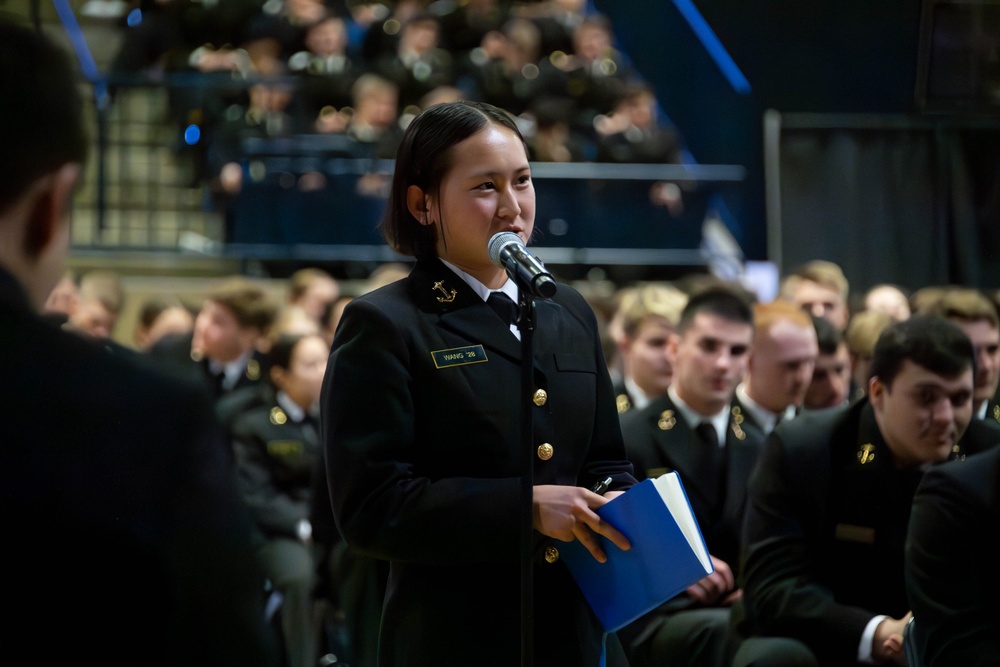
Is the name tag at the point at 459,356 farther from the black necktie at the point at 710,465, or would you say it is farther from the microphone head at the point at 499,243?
the black necktie at the point at 710,465

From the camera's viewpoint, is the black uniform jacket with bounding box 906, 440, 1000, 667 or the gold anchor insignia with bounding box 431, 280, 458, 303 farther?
the black uniform jacket with bounding box 906, 440, 1000, 667

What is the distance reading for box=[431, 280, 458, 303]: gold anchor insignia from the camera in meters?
1.88

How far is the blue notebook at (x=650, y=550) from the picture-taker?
5.51 feet

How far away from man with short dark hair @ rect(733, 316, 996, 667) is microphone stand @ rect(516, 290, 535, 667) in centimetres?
150

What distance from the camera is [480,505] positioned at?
5.71 ft

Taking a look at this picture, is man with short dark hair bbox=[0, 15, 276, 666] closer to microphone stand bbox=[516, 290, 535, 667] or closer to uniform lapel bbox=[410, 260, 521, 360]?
microphone stand bbox=[516, 290, 535, 667]

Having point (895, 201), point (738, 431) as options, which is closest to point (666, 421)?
point (738, 431)

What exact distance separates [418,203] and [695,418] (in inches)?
77.5

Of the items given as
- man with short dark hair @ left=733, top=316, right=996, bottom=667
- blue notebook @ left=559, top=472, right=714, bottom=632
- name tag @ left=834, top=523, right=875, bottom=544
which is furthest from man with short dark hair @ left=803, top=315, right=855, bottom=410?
blue notebook @ left=559, top=472, right=714, bottom=632

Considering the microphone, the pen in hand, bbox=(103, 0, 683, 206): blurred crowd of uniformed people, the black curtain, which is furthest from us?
bbox=(103, 0, 683, 206): blurred crowd of uniformed people

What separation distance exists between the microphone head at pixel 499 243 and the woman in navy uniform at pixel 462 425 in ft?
0.20

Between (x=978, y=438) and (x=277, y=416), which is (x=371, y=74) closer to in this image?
(x=277, y=416)

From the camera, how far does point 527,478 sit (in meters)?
1.68

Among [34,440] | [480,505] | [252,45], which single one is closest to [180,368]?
[34,440]
